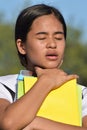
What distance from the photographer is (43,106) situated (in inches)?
114

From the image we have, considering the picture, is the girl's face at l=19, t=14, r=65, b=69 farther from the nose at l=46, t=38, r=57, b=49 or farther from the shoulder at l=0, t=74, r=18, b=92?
the shoulder at l=0, t=74, r=18, b=92

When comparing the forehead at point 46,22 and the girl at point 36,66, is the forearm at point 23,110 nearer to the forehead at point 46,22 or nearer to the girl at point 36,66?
the girl at point 36,66

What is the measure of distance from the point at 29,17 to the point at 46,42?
196mm

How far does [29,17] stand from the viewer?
3148 millimetres

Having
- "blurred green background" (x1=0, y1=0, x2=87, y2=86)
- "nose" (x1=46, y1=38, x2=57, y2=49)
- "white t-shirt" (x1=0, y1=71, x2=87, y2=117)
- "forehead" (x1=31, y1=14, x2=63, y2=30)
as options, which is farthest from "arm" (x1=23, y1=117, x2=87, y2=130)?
"blurred green background" (x1=0, y1=0, x2=87, y2=86)

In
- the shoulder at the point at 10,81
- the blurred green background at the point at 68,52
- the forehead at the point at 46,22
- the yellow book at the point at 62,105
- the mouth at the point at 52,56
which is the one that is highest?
the forehead at the point at 46,22

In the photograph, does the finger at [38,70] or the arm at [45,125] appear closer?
the arm at [45,125]

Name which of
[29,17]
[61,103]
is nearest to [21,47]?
[29,17]

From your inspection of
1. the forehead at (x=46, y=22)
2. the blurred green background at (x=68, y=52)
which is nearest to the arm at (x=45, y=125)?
the forehead at (x=46, y=22)

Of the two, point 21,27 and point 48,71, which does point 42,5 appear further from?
point 48,71

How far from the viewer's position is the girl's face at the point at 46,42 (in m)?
3.04

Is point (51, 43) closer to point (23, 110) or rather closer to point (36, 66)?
point (36, 66)

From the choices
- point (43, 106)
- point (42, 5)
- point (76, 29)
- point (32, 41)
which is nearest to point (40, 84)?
point (43, 106)

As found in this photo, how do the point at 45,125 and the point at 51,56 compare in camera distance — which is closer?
the point at 45,125
